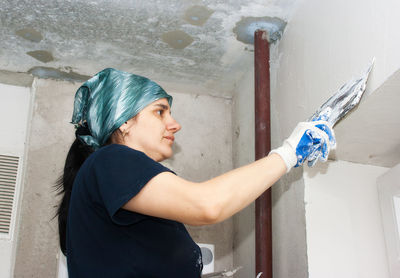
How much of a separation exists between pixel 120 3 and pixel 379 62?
113 cm

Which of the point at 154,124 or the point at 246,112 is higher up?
the point at 246,112

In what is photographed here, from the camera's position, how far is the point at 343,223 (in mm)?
1880

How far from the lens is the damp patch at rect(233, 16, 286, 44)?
219 cm

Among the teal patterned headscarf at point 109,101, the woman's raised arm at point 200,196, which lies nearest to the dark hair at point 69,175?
the teal patterned headscarf at point 109,101

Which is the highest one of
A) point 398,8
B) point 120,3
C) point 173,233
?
point 120,3

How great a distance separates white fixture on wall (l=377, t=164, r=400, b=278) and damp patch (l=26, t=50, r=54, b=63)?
169 centimetres

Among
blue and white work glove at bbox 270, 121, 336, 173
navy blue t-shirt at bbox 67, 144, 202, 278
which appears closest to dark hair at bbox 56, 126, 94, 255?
navy blue t-shirt at bbox 67, 144, 202, 278

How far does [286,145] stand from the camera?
1.41m

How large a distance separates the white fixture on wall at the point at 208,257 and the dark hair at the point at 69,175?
940mm

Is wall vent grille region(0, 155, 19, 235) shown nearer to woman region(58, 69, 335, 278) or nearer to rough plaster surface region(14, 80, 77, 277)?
rough plaster surface region(14, 80, 77, 277)

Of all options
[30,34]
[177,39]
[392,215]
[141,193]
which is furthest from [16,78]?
[392,215]

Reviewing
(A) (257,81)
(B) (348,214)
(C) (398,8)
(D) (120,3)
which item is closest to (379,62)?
(C) (398,8)

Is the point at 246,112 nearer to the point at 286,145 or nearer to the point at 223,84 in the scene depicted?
the point at 223,84

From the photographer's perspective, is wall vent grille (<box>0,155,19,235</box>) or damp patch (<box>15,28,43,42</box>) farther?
wall vent grille (<box>0,155,19,235</box>)
